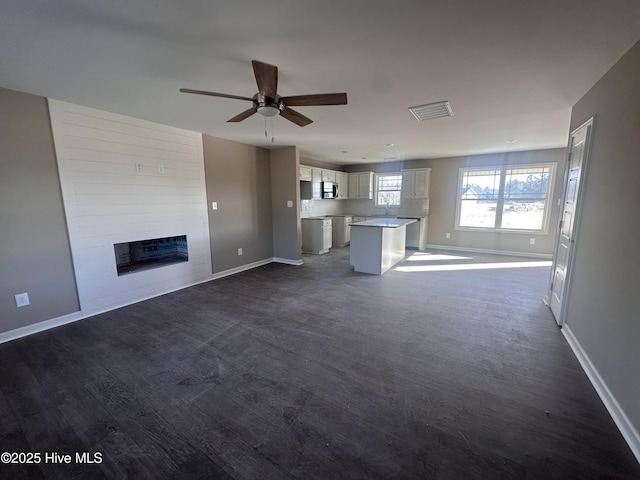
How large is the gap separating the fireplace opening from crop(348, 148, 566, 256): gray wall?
581cm

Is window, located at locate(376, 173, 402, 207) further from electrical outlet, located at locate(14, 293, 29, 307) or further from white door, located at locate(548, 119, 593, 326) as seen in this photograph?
electrical outlet, located at locate(14, 293, 29, 307)

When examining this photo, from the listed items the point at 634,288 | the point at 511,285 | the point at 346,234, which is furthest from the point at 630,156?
the point at 346,234

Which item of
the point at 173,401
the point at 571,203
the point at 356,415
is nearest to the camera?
the point at 356,415

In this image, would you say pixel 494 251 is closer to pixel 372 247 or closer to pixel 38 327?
pixel 372 247

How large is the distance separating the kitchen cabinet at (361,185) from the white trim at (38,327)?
672 centimetres

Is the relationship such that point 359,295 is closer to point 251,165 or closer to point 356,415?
point 356,415

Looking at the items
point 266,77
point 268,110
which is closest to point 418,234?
point 268,110

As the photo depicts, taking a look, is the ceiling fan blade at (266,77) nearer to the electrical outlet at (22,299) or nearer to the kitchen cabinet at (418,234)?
the electrical outlet at (22,299)

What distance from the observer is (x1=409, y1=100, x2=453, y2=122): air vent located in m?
2.90

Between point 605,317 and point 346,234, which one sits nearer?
point 605,317

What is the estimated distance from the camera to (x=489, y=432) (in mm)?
1616

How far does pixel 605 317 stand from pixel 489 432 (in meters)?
1.29

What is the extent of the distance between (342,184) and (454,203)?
304 cm

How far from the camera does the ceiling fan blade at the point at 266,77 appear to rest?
180 centimetres
